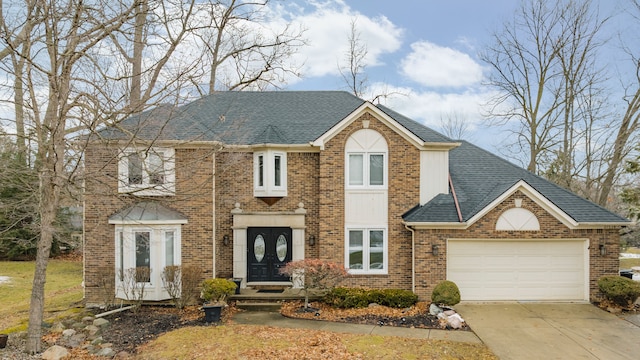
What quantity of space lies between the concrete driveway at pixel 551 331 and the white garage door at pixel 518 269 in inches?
18.3

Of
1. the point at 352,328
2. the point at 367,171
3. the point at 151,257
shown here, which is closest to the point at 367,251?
the point at 367,171

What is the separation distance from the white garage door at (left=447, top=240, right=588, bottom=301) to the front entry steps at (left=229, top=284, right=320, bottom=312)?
5454mm

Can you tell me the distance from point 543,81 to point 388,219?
618 inches

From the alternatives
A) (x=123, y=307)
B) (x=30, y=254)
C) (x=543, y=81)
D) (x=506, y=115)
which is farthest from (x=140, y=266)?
(x=543, y=81)

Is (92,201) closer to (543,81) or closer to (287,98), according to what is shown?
(287,98)

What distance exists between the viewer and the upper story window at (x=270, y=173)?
1410 cm

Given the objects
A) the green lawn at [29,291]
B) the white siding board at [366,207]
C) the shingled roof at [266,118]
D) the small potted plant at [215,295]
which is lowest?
the green lawn at [29,291]

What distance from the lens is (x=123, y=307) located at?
12.9 metres

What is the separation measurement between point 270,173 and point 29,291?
11836mm

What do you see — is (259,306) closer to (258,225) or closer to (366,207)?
(258,225)

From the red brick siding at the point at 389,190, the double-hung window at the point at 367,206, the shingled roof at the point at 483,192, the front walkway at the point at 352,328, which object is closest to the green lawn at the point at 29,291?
the front walkway at the point at 352,328

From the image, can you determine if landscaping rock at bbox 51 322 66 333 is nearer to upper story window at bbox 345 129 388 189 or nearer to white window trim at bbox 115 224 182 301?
white window trim at bbox 115 224 182 301

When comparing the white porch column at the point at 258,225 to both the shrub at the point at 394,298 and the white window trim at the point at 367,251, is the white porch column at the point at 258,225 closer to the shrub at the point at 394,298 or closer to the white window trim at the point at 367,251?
the white window trim at the point at 367,251

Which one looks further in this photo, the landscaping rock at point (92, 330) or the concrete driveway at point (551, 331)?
the landscaping rock at point (92, 330)
